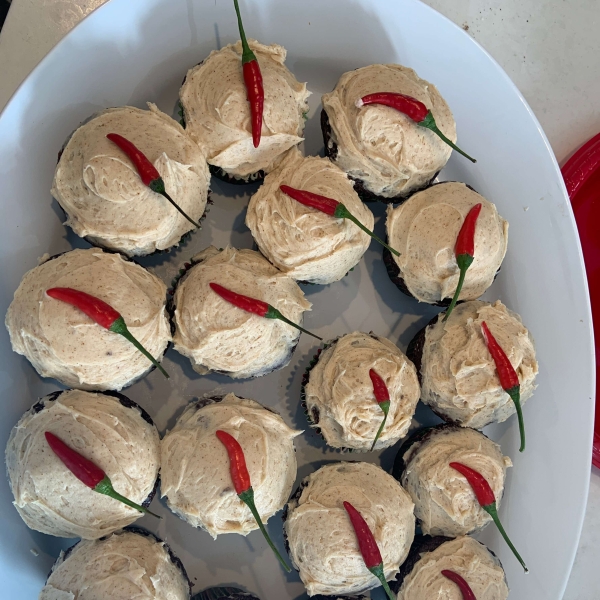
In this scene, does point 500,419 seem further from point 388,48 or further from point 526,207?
point 388,48

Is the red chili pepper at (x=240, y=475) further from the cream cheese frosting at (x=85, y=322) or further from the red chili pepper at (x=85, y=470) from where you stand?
the cream cheese frosting at (x=85, y=322)

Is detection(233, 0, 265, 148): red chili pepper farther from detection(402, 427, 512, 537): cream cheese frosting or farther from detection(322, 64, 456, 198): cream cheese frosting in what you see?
detection(402, 427, 512, 537): cream cheese frosting

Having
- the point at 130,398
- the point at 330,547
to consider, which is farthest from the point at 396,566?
the point at 130,398

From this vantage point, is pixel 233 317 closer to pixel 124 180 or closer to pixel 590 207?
pixel 124 180

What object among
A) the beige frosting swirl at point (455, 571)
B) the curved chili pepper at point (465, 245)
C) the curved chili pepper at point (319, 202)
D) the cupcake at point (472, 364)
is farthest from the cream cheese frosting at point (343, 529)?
the curved chili pepper at point (319, 202)

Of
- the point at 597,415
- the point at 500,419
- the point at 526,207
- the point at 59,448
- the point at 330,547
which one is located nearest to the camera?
the point at 59,448
